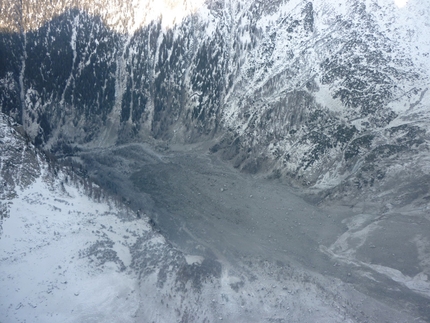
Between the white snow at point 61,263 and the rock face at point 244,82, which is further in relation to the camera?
the rock face at point 244,82

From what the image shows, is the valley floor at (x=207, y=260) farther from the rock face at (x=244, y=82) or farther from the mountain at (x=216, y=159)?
the rock face at (x=244, y=82)

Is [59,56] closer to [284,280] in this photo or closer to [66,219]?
[66,219]

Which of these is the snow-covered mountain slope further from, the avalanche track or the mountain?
the avalanche track

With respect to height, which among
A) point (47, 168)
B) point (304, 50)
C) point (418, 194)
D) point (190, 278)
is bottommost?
point (190, 278)

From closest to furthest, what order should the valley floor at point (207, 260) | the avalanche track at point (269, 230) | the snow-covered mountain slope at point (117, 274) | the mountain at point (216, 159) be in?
the snow-covered mountain slope at point (117, 274)
the valley floor at point (207, 260)
the mountain at point (216, 159)
the avalanche track at point (269, 230)

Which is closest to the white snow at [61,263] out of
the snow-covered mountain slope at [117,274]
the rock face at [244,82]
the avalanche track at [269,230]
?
the snow-covered mountain slope at [117,274]

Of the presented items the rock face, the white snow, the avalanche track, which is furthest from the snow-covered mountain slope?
the rock face

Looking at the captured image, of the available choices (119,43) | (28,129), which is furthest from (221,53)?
(28,129)
